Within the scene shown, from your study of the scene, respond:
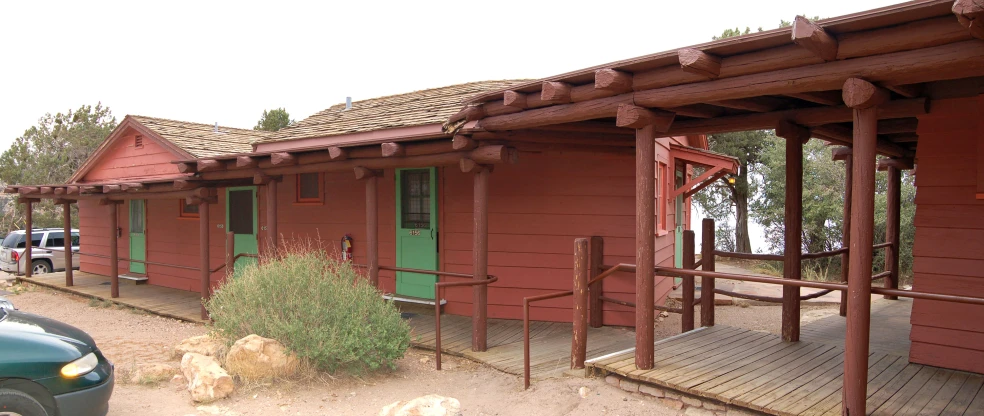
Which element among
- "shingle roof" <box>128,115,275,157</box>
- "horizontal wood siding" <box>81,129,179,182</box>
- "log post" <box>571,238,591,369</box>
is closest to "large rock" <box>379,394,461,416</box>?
"log post" <box>571,238,591,369</box>

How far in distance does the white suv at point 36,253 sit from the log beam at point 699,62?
17.7m

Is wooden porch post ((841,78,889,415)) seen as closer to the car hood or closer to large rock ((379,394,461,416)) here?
large rock ((379,394,461,416))

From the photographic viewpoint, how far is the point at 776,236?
19688mm

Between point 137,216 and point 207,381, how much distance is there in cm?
1084

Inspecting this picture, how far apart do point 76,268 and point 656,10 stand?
1971 centimetres

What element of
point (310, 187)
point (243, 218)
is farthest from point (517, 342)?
point (243, 218)

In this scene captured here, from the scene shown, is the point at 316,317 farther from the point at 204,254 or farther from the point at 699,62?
the point at 204,254

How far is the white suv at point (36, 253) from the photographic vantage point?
16.7 metres

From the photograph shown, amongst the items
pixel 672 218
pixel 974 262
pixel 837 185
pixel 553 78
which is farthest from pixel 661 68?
pixel 837 185

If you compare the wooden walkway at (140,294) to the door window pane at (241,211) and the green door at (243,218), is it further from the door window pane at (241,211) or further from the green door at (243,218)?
the door window pane at (241,211)

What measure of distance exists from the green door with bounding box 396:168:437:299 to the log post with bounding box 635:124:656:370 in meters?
4.42

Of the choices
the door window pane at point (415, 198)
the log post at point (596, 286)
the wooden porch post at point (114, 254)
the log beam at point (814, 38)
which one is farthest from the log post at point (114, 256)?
the log beam at point (814, 38)

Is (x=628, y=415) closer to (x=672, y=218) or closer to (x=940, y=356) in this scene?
(x=940, y=356)

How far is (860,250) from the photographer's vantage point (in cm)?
384
